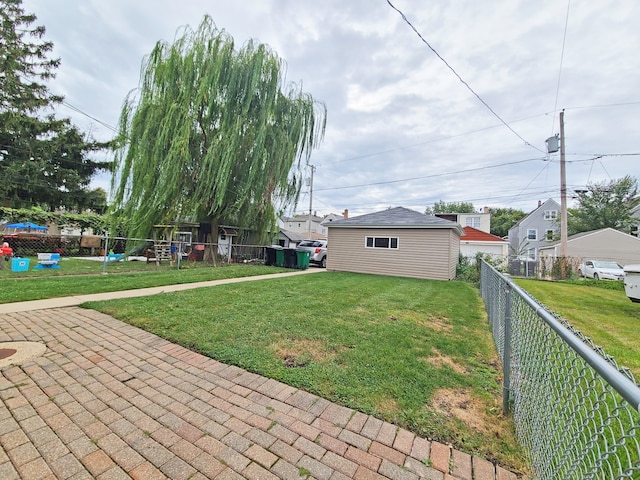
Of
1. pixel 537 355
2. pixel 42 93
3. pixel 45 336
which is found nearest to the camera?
pixel 537 355

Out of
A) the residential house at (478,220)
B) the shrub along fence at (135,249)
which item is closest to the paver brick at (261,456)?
the shrub along fence at (135,249)

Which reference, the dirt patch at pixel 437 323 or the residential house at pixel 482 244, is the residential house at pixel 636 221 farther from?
the dirt patch at pixel 437 323

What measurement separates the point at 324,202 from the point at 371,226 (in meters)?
20.8

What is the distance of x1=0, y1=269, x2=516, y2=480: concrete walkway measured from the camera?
1.62 meters

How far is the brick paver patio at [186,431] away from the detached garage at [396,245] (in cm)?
1087

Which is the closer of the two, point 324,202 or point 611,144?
point 611,144

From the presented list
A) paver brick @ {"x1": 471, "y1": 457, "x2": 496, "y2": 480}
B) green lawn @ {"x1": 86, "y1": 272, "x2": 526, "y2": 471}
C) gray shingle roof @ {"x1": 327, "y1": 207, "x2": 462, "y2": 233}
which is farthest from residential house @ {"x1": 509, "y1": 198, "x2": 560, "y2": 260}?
paver brick @ {"x1": 471, "y1": 457, "x2": 496, "y2": 480}

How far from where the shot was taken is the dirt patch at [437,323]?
15.1ft

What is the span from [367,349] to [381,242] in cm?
1010

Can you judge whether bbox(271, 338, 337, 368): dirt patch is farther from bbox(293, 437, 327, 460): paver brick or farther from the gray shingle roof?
the gray shingle roof

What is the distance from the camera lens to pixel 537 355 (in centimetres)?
195

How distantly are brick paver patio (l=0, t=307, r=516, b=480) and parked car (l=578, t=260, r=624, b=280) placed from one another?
67.5 ft

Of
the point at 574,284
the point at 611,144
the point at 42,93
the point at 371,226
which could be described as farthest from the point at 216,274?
the point at 42,93

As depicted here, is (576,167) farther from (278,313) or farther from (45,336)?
(45,336)
